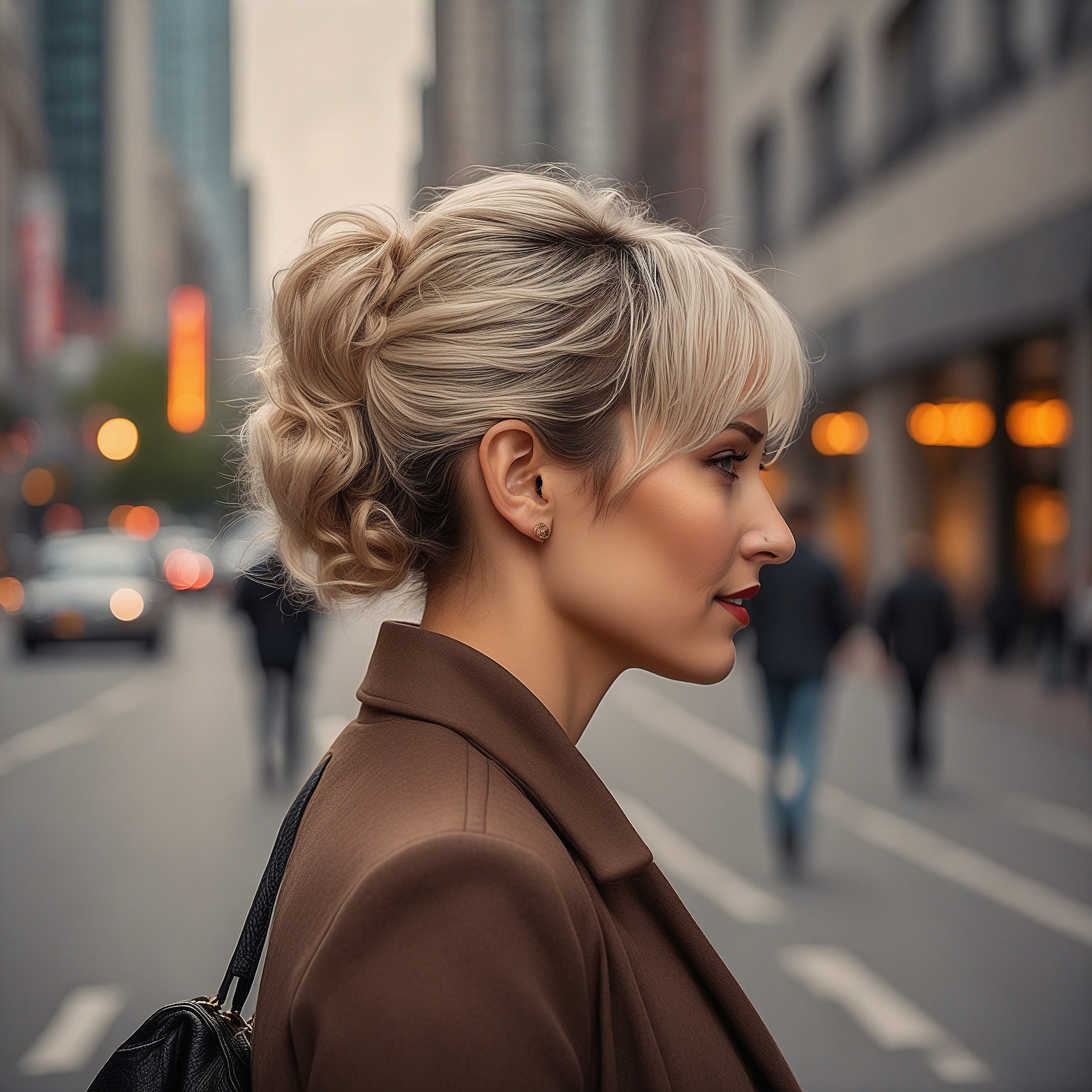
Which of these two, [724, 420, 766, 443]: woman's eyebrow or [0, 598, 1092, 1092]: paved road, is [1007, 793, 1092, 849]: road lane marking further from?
[724, 420, 766, 443]: woman's eyebrow

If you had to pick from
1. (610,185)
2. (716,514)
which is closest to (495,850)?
(716,514)

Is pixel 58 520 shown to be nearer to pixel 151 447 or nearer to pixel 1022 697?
pixel 151 447

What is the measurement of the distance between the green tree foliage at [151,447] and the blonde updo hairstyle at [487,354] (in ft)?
210

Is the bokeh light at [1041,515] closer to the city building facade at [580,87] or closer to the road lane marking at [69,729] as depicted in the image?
the city building facade at [580,87]

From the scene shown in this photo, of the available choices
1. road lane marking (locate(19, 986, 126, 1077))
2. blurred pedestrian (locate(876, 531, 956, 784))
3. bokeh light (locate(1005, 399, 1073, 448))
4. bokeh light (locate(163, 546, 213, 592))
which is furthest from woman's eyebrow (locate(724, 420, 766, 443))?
bokeh light (locate(163, 546, 213, 592))

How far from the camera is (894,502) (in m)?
25.1

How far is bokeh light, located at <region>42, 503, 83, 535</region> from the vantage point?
56406mm

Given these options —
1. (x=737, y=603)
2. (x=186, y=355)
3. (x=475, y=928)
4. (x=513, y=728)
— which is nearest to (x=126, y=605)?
(x=737, y=603)

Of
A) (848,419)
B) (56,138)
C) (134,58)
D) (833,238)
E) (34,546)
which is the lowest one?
(34,546)

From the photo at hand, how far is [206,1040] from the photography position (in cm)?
149

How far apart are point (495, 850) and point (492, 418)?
50 cm

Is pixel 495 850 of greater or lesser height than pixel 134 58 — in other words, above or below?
below

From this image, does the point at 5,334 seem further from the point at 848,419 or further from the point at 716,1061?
the point at 716,1061

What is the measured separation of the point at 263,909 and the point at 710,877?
6156 millimetres
